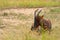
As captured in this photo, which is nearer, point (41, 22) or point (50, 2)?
point (41, 22)

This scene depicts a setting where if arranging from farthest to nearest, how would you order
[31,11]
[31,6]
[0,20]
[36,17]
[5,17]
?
[31,6] < [31,11] < [5,17] < [0,20] < [36,17]

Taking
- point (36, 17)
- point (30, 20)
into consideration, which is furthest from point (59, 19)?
point (36, 17)

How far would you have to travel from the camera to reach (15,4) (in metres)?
13.0

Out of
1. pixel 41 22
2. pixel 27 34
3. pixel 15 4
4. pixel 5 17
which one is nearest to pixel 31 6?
pixel 15 4

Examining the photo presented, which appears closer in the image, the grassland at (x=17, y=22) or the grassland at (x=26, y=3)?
the grassland at (x=17, y=22)

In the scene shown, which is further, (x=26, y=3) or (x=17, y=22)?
(x=26, y=3)

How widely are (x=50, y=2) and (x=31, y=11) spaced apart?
225 centimetres

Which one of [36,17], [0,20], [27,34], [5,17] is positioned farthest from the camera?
[5,17]

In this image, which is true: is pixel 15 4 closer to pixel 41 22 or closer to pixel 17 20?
pixel 17 20

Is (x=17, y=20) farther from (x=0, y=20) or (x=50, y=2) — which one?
(x=50, y=2)

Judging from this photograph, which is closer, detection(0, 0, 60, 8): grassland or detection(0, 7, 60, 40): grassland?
detection(0, 7, 60, 40): grassland

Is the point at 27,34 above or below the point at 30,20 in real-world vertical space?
above

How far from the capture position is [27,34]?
564 cm

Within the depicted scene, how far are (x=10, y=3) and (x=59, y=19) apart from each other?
381 centimetres
